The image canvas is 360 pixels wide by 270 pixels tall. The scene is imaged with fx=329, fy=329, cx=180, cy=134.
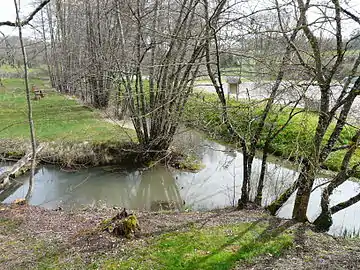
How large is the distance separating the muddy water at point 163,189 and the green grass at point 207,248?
87.5 inches

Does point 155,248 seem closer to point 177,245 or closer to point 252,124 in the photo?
point 177,245

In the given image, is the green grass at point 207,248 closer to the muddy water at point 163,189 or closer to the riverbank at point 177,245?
the riverbank at point 177,245

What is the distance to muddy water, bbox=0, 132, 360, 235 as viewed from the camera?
8273mm

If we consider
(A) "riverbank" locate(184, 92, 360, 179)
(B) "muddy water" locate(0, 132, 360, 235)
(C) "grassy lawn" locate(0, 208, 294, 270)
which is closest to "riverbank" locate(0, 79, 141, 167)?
(B) "muddy water" locate(0, 132, 360, 235)

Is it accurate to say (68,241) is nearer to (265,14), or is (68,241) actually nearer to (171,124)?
(265,14)

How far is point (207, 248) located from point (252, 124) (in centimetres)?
408

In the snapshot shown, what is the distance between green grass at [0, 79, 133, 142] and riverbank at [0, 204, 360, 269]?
3.78 metres

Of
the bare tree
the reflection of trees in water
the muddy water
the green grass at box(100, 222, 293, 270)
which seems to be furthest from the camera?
the reflection of trees in water

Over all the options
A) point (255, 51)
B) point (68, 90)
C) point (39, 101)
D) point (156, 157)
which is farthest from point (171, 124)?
point (68, 90)

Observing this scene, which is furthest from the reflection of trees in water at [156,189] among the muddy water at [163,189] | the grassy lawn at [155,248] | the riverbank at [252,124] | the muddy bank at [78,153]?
the grassy lawn at [155,248]

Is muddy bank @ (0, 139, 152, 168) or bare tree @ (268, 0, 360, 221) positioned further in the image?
muddy bank @ (0, 139, 152, 168)

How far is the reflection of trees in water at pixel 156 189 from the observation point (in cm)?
911

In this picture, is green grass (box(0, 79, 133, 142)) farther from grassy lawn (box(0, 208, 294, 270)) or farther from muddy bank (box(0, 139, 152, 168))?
grassy lawn (box(0, 208, 294, 270))

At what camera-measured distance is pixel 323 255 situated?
4801 millimetres
